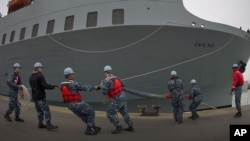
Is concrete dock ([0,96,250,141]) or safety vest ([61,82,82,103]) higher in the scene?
safety vest ([61,82,82,103])

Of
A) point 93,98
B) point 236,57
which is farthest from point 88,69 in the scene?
point 236,57

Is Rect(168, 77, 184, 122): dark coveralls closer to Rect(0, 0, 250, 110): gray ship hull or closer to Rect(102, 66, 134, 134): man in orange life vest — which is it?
Rect(102, 66, 134, 134): man in orange life vest

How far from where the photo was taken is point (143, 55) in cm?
1293

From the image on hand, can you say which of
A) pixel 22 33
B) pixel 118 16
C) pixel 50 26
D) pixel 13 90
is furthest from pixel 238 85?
pixel 22 33

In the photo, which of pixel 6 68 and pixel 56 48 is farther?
pixel 6 68

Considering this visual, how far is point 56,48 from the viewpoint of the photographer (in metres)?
14.1

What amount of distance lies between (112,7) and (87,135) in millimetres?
7434

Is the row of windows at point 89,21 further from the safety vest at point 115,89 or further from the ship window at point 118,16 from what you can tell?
the safety vest at point 115,89

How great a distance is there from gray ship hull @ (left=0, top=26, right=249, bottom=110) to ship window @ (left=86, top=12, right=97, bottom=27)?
397 mm

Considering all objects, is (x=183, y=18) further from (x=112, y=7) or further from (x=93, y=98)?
(x=93, y=98)

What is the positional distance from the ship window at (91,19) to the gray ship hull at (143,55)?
1.30ft

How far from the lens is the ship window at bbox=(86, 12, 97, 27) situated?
1312cm

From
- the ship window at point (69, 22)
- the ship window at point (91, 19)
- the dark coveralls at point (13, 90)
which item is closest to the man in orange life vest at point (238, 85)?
the dark coveralls at point (13, 90)

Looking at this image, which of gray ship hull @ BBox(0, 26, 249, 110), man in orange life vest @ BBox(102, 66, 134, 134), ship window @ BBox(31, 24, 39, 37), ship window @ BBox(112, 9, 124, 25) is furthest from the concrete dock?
ship window @ BBox(31, 24, 39, 37)
